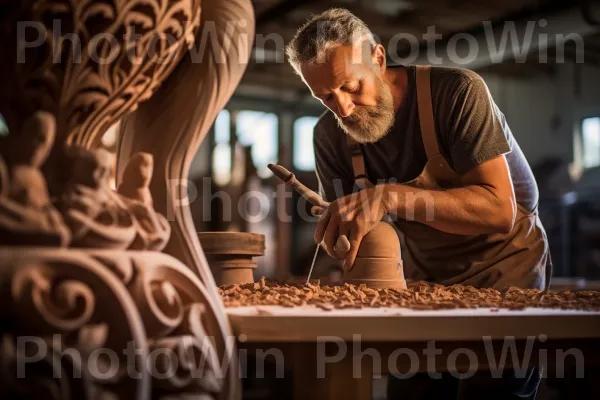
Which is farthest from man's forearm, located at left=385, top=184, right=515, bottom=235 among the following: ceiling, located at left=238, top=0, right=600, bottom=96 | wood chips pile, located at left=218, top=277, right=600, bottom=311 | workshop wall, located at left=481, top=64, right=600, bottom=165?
workshop wall, located at left=481, top=64, right=600, bottom=165

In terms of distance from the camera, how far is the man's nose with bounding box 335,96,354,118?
7.24 ft

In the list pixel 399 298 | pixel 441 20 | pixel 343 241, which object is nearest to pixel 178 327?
pixel 399 298

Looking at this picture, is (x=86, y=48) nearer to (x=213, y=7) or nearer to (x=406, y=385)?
(x=213, y=7)

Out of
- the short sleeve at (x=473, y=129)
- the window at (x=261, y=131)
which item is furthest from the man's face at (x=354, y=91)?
the window at (x=261, y=131)

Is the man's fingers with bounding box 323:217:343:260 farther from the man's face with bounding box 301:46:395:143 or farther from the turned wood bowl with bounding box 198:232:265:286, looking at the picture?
the man's face with bounding box 301:46:395:143

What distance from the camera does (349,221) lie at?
5.94ft

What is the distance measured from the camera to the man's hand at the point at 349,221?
1808 mm

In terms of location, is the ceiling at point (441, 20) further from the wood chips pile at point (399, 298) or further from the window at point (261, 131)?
the wood chips pile at point (399, 298)

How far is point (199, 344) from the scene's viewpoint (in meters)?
1.10

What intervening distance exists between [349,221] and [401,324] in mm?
596

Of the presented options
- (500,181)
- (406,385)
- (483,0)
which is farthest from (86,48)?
(483,0)

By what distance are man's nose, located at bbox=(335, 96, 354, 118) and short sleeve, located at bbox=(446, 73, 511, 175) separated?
0.31 meters

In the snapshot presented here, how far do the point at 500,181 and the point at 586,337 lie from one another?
768mm

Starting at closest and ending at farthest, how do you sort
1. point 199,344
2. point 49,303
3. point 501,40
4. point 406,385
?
1. point 49,303
2. point 199,344
3. point 406,385
4. point 501,40
